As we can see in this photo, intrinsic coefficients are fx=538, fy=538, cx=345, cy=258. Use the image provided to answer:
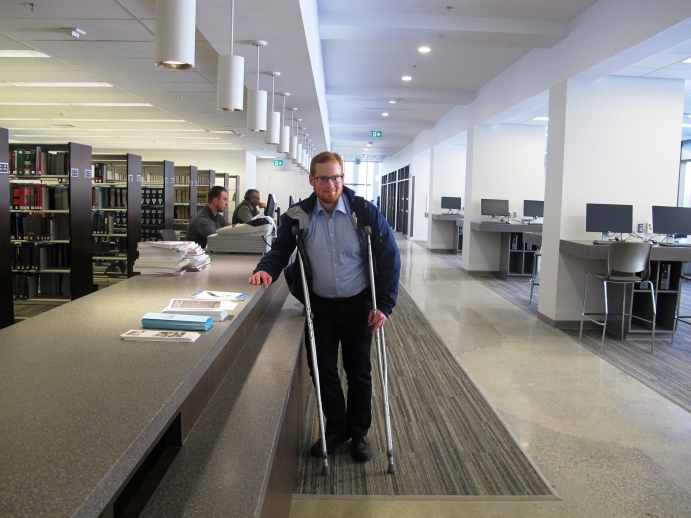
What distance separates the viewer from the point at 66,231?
680 cm

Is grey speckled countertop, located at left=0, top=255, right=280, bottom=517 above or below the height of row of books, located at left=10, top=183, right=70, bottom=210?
below

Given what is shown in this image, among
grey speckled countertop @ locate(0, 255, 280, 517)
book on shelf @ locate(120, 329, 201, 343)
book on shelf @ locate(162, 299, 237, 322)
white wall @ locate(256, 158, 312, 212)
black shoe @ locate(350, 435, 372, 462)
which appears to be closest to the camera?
grey speckled countertop @ locate(0, 255, 280, 517)

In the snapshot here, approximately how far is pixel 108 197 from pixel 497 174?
7026 millimetres

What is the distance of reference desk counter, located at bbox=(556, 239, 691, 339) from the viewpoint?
578cm

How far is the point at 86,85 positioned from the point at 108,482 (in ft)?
27.8

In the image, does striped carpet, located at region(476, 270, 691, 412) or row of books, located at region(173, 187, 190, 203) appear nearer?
striped carpet, located at region(476, 270, 691, 412)

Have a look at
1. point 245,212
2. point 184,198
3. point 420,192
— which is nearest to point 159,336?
point 245,212

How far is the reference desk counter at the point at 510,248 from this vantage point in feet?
32.7

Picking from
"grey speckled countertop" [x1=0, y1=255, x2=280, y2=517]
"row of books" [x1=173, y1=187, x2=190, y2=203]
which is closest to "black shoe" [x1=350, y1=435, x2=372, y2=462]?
"grey speckled countertop" [x1=0, y1=255, x2=280, y2=517]

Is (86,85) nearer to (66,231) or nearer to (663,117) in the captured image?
(66,231)

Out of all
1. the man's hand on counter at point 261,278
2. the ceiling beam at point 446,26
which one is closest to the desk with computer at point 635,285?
the ceiling beam at point 446,26

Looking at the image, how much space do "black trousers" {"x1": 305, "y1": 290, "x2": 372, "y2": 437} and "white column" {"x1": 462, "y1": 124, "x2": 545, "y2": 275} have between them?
8.21m

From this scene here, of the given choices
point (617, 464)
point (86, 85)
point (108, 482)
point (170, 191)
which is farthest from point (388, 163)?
point (108, 482)

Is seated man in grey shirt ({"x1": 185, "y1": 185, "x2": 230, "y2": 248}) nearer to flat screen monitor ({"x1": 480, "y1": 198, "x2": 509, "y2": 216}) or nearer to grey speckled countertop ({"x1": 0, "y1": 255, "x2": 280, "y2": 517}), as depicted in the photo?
grey speckled countertop ({"x1": 0, "y1": 255, "x2": 280, "y2": 517})
